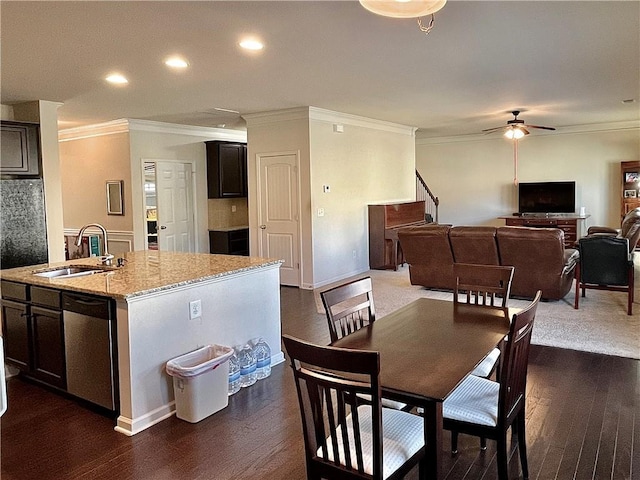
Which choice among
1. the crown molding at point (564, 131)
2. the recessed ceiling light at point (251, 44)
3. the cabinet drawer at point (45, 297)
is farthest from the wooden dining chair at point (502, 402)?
the crown molding at point (564, 131)

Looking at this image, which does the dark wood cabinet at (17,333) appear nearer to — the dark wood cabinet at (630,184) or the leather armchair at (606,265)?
the leather armchair at (606,265)

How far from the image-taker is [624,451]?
106 inches

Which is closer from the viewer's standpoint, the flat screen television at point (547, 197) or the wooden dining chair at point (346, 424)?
the wooden dining chair at point (346, 424)

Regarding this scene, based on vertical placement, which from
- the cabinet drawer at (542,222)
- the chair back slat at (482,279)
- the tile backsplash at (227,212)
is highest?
the tile backsplash at (227,212)

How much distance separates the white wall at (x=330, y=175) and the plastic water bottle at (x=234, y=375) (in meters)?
3.72

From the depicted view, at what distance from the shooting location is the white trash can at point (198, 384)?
3135 mm

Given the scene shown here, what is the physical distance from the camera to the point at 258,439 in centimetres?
296

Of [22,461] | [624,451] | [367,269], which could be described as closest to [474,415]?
[624,451]

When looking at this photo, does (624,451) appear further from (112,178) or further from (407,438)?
Answer: (112,178)

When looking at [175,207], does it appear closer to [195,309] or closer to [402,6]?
[195,309]

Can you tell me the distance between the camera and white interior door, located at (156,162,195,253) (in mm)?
8673

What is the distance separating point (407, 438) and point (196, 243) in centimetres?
782

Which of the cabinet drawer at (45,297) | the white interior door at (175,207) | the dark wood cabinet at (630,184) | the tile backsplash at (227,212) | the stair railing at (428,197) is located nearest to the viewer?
the cabinet drawer at (45,297)

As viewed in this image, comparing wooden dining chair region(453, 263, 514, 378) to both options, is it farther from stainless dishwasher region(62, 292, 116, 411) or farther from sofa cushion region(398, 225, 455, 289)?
sofa cushion region(398, 225, 455, 289)
